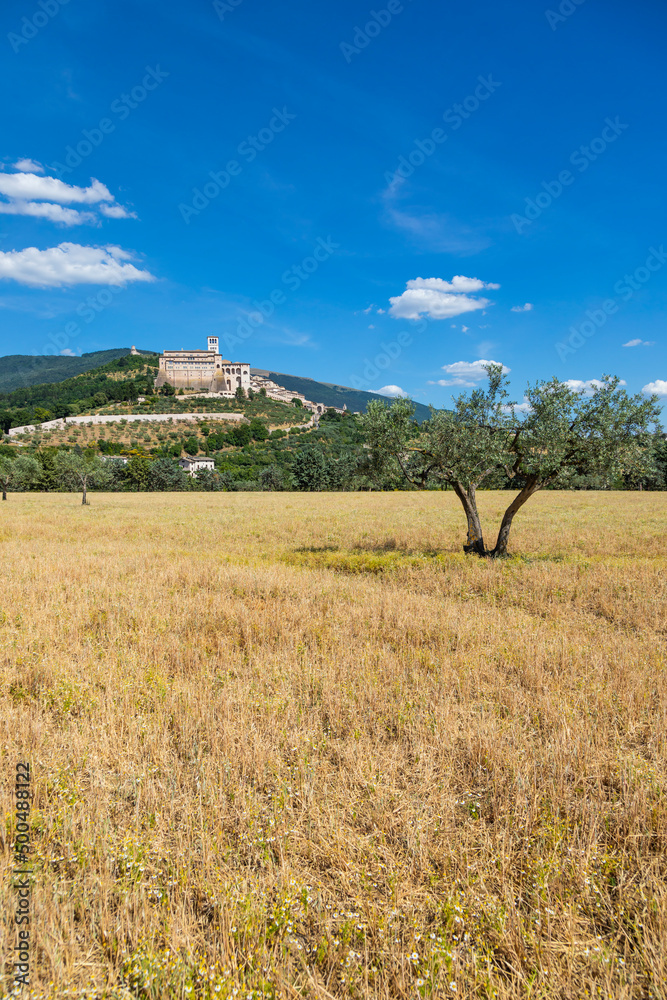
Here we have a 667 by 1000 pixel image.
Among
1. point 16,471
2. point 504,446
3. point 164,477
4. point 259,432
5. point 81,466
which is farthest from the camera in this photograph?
point 259,432

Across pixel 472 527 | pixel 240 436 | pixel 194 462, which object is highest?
pixel 240 436

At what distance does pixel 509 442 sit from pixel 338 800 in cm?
1686

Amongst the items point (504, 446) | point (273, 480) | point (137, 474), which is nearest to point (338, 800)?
point (504, 446)

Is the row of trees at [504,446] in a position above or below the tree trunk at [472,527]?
above

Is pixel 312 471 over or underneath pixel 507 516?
over

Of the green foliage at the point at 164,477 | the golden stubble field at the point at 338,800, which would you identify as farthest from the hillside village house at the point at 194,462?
the golden stubble field at the point at 338,800

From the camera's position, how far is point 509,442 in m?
18.5

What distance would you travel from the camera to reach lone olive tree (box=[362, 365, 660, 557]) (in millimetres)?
16875

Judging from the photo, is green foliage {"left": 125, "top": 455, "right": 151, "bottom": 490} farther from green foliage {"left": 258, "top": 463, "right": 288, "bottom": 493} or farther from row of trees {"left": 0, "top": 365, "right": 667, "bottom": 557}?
row of trees {"left": 0, "top": 365, "right": 667, "bottom": 557}

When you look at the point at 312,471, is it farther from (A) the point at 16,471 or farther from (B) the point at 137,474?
(A) the point at 16,471

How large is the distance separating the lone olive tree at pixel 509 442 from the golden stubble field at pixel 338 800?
28.5 ft

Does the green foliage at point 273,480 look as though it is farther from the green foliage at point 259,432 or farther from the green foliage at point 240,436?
the green foliage at point 259,432

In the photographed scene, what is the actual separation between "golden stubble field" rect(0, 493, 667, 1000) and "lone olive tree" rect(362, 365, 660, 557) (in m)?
8.68

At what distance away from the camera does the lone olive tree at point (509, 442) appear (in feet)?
55.4
